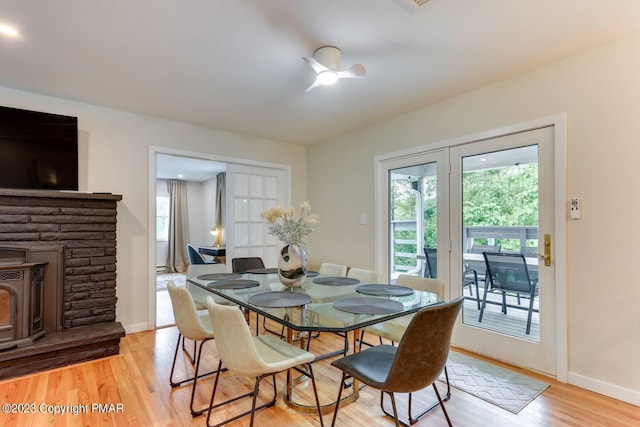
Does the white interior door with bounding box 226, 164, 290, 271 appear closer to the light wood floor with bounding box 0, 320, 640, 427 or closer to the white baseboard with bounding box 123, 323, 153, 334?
the white baseboard with bounding box 123, 323, 153, 334

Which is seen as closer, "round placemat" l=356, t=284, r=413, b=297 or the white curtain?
"round placemat" l=356, t=284, r=413, b=297

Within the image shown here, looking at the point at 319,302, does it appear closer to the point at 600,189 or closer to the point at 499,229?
the point at 499,229

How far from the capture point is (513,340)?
106 inches

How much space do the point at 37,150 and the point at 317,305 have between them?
9.74ft

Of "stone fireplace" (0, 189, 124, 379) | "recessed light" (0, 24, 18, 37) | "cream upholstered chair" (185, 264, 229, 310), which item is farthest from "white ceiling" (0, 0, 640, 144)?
"cream upholstered chair" (185, 264, 229, 310)

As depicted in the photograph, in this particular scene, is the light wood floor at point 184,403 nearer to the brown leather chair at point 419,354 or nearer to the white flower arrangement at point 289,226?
the brown leather chair at point 419,354

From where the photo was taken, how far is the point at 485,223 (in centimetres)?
293

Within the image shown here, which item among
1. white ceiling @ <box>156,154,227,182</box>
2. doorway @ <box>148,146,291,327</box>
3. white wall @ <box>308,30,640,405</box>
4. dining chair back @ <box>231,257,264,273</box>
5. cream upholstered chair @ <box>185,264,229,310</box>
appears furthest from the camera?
white ceiling @ <box>156,154,227,182</box>

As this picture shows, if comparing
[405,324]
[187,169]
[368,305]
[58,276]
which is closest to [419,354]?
[368,305]

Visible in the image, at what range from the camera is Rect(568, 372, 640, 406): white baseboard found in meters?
2.09

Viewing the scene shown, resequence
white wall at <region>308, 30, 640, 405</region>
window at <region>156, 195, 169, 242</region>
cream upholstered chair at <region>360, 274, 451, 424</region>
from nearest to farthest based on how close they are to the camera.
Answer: white wall at <region>308, 30, 640, 405</region> < cream upholstered chair at <region>360, 274, 451, 424</region> < window at <region>156, 195, 169, 242</region>

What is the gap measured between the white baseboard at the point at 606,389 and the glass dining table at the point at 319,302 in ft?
3.98

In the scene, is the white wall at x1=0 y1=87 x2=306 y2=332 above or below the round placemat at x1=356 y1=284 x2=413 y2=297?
above

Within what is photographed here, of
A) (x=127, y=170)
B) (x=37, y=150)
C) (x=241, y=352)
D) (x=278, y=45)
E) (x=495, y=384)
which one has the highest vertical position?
(x=278, y=45)
